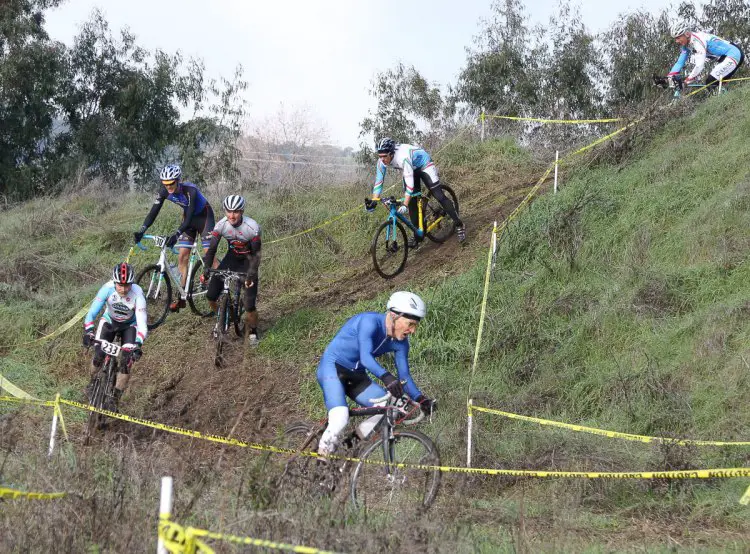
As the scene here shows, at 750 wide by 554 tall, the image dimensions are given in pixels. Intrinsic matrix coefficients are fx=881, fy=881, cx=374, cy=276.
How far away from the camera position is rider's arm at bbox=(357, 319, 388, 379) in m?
7.09

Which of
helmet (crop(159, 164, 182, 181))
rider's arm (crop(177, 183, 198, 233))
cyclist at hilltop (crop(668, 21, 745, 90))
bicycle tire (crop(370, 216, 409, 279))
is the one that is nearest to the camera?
helmet (crop(159, 164, 182, 181))

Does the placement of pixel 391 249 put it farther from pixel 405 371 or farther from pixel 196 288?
pixel 405 371

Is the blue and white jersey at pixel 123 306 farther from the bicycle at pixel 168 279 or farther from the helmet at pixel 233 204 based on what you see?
the bicycle at pixel 168 279

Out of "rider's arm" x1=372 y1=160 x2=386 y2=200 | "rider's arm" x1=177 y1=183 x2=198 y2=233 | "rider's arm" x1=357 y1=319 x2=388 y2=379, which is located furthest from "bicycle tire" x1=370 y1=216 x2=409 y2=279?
"rider's arm" x1=357 y1=319 x2=388 y2=379

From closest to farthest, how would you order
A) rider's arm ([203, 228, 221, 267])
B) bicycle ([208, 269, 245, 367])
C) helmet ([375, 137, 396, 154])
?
1. rider's arm ([203, 228, 221, 267])
2. bicycle ([208, 269, 245, 367])
3. helmet ([375, 137, 396, 154])

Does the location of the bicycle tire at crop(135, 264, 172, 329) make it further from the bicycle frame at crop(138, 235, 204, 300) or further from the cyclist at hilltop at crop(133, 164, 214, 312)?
the cyclist at hilltop at crop(133, 164, 214, 312)

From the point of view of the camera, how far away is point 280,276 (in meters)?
15.9

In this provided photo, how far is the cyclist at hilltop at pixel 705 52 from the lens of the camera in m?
15.8

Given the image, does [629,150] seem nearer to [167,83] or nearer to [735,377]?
[735,377]

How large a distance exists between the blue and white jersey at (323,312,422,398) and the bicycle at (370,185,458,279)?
19.0ft

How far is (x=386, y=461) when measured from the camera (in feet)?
22.5

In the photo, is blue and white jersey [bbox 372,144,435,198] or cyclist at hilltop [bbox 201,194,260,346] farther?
blue and white jersey [bbox 372,144,435,198]

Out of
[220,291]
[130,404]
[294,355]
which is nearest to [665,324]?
[294,355]

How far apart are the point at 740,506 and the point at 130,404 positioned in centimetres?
743
